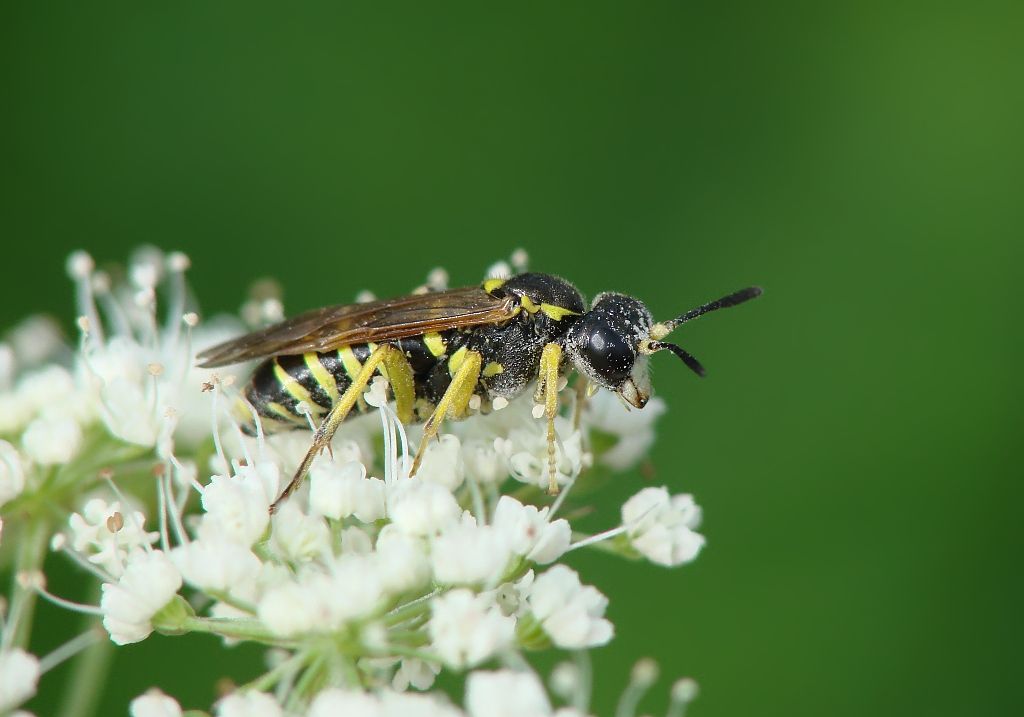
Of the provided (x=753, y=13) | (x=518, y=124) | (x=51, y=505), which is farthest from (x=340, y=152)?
(x=51, y=505)

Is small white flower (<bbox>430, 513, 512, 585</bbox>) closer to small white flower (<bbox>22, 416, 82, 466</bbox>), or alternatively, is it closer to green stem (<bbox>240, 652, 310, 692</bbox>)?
green stem (<bbox>240, 652, 310, 692</bbox>)

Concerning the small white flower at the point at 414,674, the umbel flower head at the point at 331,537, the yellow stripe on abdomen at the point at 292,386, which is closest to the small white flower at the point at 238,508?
the umbel flower head at the point at 331,537

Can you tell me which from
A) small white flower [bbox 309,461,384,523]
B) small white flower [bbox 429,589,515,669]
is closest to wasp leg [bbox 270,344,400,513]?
small white flower [bbox 309,461,384,523]

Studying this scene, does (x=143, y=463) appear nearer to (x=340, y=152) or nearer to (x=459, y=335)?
(x=459, y=335)

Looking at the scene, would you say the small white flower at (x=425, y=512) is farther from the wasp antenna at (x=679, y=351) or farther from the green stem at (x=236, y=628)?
the wasp antenna at (x=679, y=351)

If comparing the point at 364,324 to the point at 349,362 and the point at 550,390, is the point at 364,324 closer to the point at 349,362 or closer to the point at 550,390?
the point at 349,362

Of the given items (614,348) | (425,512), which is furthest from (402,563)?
(614,348)

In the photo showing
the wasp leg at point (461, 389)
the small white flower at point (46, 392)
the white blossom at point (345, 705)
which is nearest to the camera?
the white blossom at point (345, 705)
